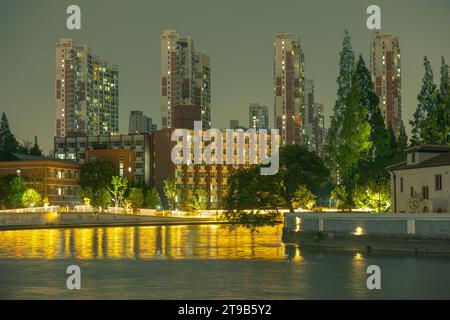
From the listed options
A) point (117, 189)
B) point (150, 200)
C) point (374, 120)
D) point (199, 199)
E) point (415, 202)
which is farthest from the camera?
point (199, 199)

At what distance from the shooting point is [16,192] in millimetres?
131500

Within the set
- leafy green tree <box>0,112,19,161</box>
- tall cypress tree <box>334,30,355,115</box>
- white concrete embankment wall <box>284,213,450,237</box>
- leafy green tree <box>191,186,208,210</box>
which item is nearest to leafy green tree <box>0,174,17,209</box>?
leafy green tree <box>191,186,208,210</box>

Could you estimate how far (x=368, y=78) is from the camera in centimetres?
10038

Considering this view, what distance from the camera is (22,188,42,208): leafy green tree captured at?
432 feet

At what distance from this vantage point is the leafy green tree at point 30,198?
132 m

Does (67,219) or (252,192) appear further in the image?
(67,219)

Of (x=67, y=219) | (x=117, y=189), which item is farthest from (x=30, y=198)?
(x=117, y=189)

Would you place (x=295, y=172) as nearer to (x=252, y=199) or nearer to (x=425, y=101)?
(x=252, y=199)

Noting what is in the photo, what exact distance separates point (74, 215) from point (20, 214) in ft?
36.9

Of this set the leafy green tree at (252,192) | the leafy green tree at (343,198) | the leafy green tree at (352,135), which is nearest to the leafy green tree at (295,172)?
the leafy green tree at (252,192)

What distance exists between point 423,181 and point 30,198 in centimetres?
8844

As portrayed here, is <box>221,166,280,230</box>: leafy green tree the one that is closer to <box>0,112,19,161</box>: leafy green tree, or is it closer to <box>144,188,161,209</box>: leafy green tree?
<box>144,188,161,209</box>: leafy green tree

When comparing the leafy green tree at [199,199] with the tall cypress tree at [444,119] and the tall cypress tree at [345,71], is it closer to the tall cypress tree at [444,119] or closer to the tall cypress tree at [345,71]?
the tall cypress tree at [345,71]
